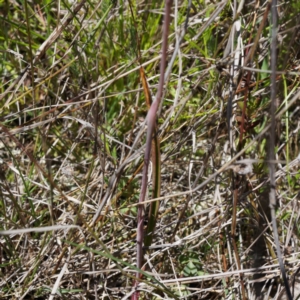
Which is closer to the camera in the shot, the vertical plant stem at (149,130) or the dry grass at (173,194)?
the vertical plant stem at (149,130)

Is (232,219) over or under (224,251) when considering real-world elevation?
over

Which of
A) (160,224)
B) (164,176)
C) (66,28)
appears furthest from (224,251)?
(66,28)

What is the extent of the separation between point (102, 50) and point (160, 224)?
681 millimetres

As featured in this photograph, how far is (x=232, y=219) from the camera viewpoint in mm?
1380

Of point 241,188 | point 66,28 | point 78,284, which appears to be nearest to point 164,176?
point 241,188

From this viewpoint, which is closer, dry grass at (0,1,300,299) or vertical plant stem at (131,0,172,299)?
vertical plant stem at (131,0,172,299)

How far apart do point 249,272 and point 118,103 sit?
712 mm

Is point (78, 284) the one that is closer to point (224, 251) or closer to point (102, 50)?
point (224, 251)

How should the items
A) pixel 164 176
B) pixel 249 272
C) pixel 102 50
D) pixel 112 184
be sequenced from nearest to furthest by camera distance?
pixel 112 184 → pixel 249 272 → pixel 164 176 → pixel 102 50

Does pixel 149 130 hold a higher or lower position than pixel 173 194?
higher

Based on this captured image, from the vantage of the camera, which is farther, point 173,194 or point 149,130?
point 173,194

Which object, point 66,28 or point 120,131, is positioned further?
point 120,131

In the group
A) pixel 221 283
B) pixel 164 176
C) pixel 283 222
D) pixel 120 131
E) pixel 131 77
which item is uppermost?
pixel 131 77

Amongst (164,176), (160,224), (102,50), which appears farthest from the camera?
(102,50)
